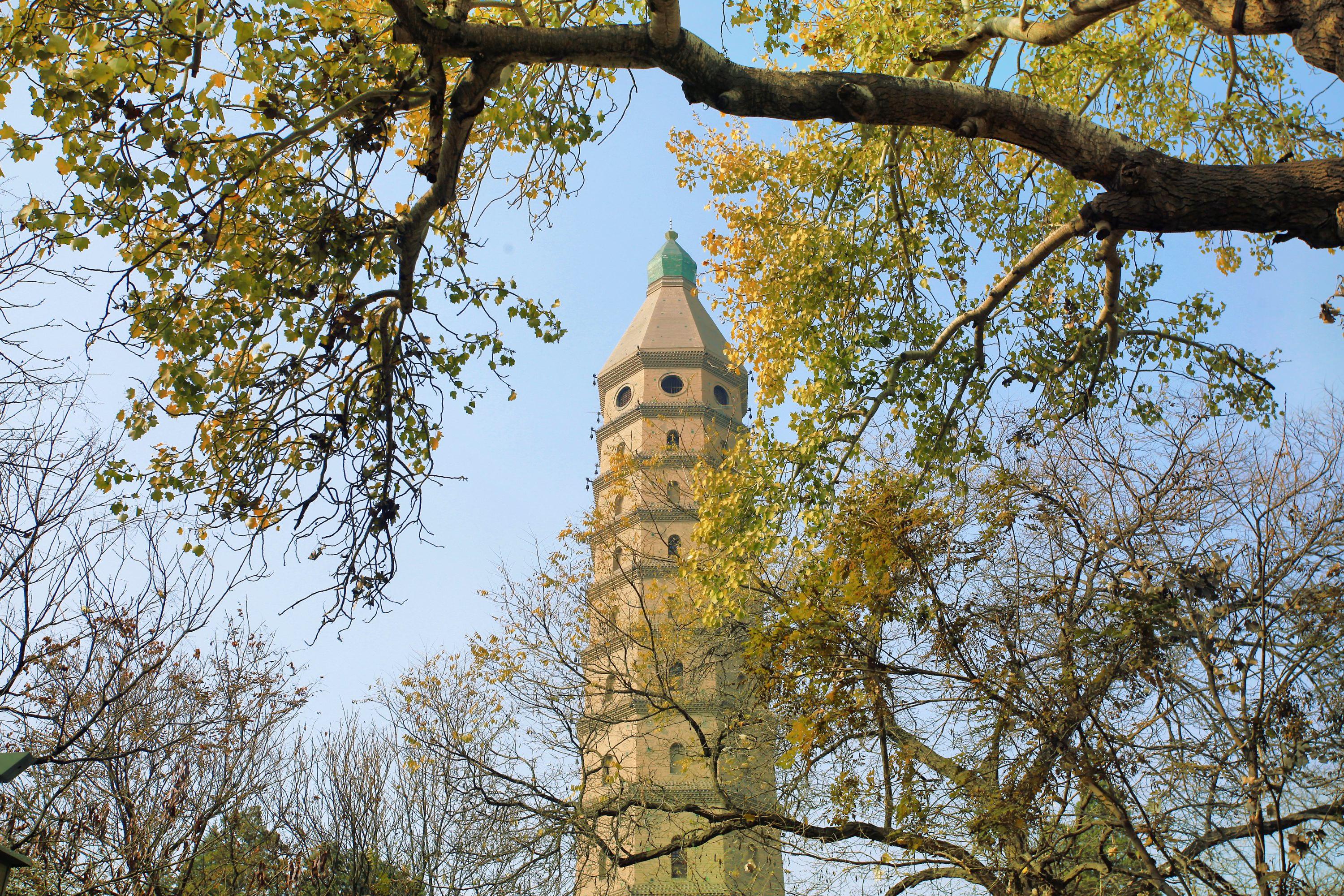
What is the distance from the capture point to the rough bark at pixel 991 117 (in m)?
5.30

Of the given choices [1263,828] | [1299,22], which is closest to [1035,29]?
[1299,22]

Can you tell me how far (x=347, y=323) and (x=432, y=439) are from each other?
78.7 inches

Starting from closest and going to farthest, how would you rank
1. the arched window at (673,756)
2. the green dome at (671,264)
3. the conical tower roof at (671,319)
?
the arched window at (673,756), the conical tower roof at (671,319), the green dome at (671,264)

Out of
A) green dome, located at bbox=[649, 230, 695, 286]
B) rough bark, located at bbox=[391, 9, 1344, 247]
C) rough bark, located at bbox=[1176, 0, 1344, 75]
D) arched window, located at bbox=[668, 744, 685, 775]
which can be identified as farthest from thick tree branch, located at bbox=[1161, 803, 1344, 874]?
green dome, located at bbox=[649, 230, 695, 286]

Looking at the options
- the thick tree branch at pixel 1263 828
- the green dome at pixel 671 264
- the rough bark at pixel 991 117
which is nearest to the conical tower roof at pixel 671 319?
the green dome at pixel 671 264

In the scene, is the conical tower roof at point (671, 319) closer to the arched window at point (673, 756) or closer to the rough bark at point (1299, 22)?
the arched window at point (673, 756)

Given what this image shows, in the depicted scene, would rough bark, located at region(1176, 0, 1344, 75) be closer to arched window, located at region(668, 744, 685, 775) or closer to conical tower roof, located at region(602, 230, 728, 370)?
arched window, located at region(668, 744, 685, 775)

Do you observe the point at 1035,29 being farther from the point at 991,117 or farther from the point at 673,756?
the point at 673,756

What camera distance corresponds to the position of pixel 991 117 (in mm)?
5641

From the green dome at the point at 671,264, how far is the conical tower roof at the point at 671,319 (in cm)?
2

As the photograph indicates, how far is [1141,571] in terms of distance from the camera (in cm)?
838

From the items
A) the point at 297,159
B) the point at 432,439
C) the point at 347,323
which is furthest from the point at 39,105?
the point at 432,439

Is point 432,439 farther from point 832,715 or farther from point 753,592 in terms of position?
point 753,592

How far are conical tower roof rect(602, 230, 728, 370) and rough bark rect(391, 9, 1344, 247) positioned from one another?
1292 inches
